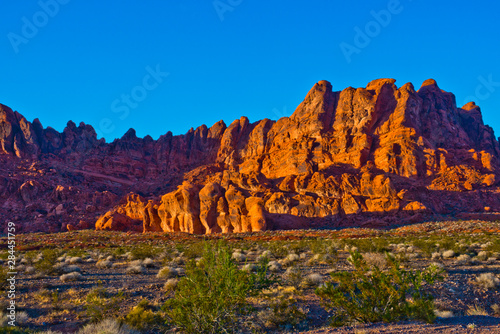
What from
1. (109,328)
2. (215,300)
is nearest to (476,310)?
(215,300)

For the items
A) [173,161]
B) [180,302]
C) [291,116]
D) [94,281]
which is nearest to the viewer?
[180,302]

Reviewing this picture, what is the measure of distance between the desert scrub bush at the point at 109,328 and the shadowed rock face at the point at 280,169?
45.2 m

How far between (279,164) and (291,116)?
19.5 m

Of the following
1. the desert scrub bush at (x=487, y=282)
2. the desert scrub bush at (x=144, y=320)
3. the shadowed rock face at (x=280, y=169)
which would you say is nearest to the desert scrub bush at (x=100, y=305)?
the desert scrub bush at (x=144, y=320)

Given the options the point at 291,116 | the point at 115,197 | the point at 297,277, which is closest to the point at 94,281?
the point at 297,277

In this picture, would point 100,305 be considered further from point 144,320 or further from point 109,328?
point 109,328

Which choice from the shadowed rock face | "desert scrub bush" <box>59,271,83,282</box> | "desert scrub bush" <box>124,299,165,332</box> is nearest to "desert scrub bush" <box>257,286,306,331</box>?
"desert scrub bush" <box>124,299,165,332</box>

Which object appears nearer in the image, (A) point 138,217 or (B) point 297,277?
(B) point 297,277

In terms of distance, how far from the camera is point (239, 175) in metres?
68.4

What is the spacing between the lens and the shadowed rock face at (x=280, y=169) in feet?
187

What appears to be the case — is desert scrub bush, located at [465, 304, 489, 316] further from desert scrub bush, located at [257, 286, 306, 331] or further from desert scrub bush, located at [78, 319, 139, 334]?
desert scrub bush, located at [78, 319, 139, 334]

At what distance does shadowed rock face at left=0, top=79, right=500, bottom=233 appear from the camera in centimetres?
5694

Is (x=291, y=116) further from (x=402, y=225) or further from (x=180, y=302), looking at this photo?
(x=180, y=302)

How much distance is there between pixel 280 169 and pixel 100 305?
215 feet
